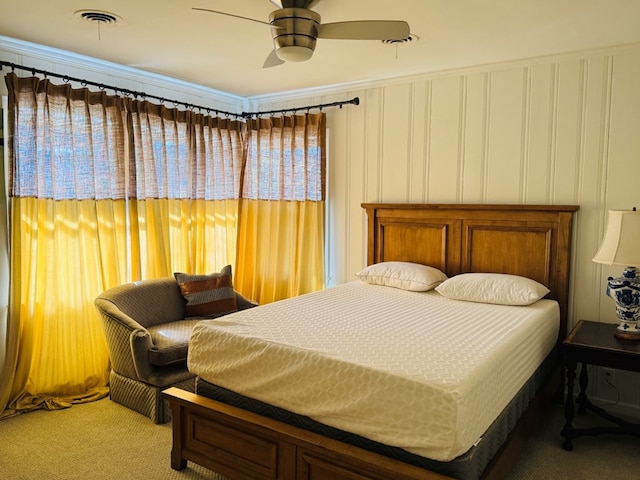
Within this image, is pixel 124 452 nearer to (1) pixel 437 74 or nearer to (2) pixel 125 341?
(2) pixel 125 341

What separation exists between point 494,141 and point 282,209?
1997 millimetres

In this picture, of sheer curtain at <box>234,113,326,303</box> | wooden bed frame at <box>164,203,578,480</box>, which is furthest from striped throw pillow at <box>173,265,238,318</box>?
wooden bed frame at <box>164,203,578,480</box>

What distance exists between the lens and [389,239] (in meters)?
4.25

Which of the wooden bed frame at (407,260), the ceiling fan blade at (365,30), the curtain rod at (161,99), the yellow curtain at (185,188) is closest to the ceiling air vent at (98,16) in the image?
the curtain rod at (161,99)

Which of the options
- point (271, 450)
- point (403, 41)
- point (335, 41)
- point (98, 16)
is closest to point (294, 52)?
point (335, 41)

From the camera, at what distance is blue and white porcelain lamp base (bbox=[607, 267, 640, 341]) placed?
2893 millimetres

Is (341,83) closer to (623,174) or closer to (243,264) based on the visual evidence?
(243,264)

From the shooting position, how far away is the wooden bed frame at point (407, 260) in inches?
82.3

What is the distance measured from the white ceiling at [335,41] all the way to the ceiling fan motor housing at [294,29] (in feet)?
1.01

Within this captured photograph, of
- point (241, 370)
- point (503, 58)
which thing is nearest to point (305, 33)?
point (241, 370)

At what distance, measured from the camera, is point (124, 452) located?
2.81 meters

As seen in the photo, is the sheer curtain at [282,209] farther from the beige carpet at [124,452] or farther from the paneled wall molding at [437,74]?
the beige carpet at [124,452]

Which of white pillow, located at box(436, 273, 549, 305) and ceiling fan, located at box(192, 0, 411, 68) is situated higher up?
ceiling fan, located at box(192, 0, 411, 68)

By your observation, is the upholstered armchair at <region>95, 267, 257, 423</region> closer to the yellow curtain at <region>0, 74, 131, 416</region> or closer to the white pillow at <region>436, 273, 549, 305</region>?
the yellow curtain at <region>0, 74, 131, 416</region>
